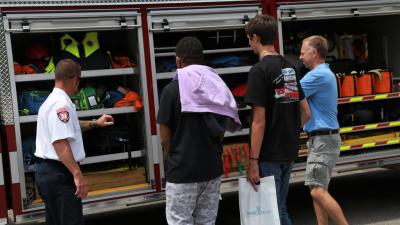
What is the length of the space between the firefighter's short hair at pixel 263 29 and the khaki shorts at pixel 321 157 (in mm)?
1266

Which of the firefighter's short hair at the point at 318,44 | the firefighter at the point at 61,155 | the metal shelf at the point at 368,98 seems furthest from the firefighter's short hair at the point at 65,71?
the metal shelf at the point at 368,98

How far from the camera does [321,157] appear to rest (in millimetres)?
4547

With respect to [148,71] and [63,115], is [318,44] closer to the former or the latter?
[148,71]

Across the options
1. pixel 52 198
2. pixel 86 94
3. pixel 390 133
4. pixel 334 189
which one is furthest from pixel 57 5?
pixel 334 189

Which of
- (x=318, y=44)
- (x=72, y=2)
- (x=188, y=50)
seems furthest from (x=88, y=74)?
(x=318, y=44)

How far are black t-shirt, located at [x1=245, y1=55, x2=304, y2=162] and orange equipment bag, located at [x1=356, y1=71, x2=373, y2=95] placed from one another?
101 inches

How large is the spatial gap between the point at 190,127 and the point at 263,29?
83 cm

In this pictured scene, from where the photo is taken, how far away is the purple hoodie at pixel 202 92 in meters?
3.32

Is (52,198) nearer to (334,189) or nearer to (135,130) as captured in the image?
(135,130)

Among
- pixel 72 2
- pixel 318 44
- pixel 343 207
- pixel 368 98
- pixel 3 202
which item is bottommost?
pixel 343 207

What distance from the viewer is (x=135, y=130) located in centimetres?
537

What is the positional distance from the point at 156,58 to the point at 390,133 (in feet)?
9.23

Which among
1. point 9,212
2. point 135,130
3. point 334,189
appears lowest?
point 334,189

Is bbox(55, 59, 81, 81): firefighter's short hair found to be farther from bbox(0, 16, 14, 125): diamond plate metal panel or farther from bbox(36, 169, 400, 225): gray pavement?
bbox(36, 169, 400, 225): gray pavement
